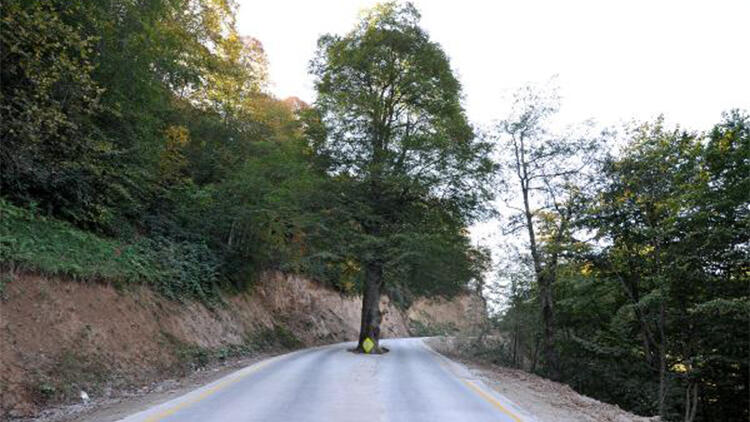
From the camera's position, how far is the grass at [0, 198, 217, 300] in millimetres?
9797

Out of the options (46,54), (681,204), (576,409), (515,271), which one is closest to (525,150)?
(515,271)

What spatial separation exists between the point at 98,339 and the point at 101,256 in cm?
310

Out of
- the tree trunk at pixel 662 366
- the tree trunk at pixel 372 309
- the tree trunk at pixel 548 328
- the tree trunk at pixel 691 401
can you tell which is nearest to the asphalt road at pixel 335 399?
the tree trunk at pixel 662 366

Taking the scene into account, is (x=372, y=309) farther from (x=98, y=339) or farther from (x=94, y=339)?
(x=94, y=339)

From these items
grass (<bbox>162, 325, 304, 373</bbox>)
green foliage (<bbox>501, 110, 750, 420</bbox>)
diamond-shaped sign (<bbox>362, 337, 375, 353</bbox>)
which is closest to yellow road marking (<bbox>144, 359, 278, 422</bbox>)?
grass (<bbox>162, 325, 304, 373</bbox>)

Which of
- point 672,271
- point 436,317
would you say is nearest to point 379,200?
point 672,271

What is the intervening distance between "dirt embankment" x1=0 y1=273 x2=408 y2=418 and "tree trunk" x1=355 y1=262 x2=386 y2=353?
4.77 m

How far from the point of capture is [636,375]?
1959 cm

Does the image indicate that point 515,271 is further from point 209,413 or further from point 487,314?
point 209,413

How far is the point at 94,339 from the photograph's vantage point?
10008mm

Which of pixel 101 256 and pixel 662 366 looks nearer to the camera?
pixel 101 256

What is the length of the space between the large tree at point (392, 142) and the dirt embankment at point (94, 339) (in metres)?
6.75

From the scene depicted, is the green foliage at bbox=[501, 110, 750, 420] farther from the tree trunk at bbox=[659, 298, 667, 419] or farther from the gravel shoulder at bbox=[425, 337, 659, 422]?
the gravel shoulder at bbox=[425, 337, 659, 422]

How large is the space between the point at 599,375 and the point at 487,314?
305 inches
